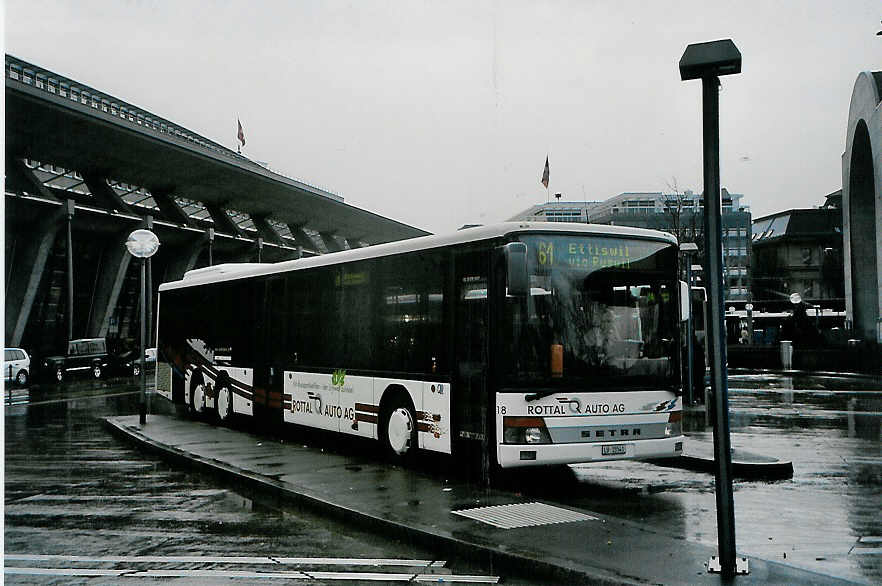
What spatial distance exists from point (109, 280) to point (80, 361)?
36.5 ft

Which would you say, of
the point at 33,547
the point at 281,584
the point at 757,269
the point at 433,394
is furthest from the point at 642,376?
the point at 757,269

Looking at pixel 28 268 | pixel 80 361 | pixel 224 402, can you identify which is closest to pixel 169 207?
pixel 28 268

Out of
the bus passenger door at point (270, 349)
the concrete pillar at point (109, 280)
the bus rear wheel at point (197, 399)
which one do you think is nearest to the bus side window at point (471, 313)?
the bus passenger door at point (270, 349)

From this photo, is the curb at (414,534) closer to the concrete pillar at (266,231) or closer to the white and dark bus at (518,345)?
the white and dark bus at (518,345)

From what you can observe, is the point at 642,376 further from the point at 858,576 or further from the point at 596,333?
the point at 858,576

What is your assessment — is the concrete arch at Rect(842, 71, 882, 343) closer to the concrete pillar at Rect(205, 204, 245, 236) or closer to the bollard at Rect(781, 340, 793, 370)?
the bollard at Rect(781, 340, 793, 370)

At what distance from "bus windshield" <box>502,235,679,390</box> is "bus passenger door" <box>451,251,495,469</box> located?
44cm

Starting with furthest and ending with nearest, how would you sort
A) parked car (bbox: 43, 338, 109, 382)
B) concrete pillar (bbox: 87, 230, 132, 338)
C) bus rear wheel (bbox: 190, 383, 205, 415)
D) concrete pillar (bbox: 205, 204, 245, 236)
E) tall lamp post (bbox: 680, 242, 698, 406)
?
concrete pillar (bbox: 205, 204, 245, 236), concrete pillar (bbox: 87, 230, 132, 338), parked car (bbox: 43, 338, 109, 382), bus rear wheel (bbox: 190, 383, 205, 415), tall lamp post (bbox: 680, 242, 698, 406)

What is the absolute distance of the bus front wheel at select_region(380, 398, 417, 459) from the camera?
12.4m

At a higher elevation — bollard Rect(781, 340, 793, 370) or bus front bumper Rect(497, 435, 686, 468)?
bollard Rect(781, 340, 793, 370)

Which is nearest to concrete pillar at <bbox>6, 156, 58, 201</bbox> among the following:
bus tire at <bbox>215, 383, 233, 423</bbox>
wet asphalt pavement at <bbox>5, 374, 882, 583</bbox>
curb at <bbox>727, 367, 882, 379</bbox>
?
bus tire at <bbox>215, 383, 233, 423</bbox>

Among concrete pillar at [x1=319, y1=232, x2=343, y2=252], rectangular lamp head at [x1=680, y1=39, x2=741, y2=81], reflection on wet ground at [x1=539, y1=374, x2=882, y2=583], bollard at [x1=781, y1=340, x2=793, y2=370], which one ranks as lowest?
reflection on wet ground at [x1=539, y1=374, x2=882, y2=583]

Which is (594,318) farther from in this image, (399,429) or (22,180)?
(22,180)

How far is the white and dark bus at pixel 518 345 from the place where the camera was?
35.1 feet
